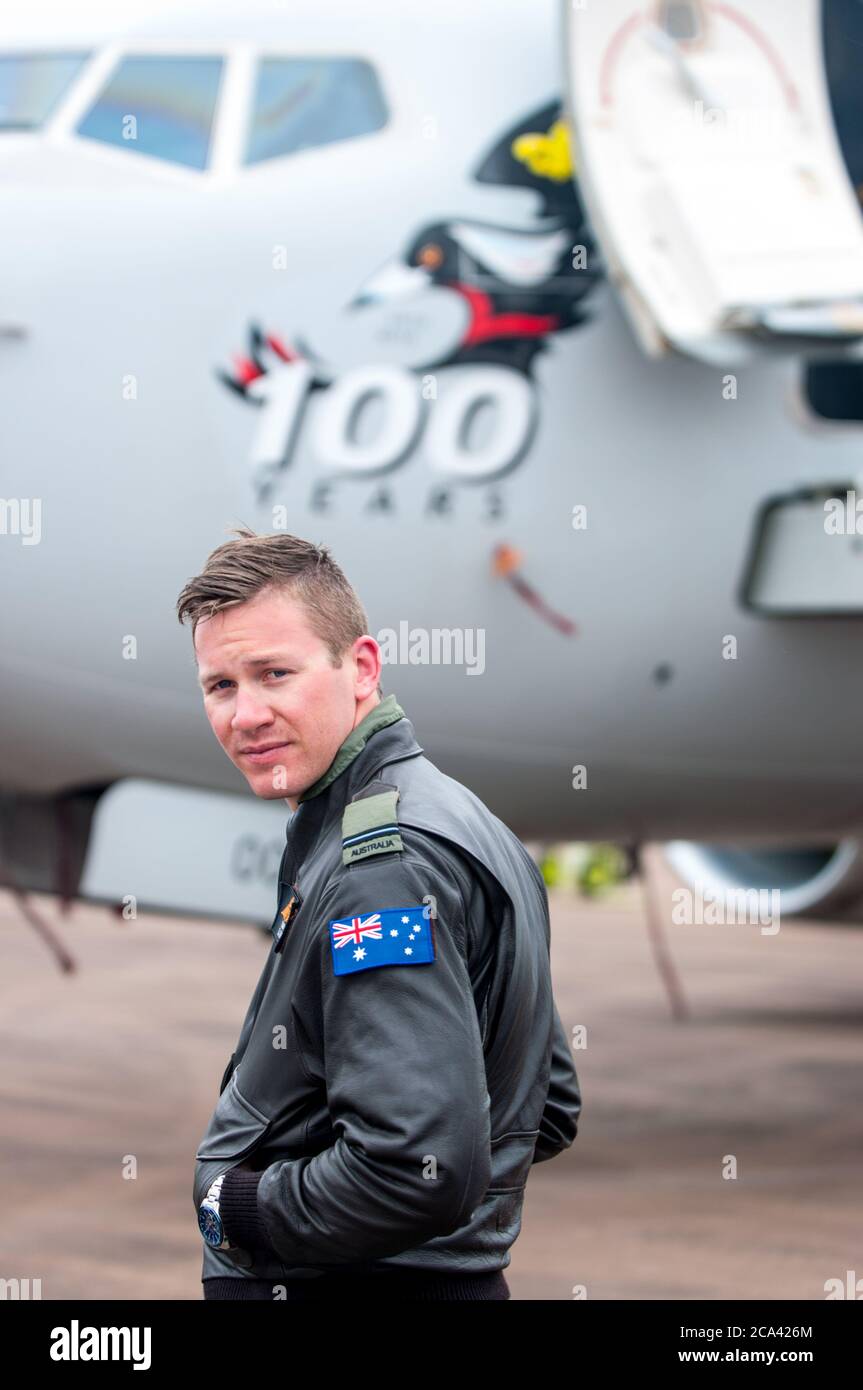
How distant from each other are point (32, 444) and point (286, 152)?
127cm

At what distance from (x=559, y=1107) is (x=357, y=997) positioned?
2.10 ft

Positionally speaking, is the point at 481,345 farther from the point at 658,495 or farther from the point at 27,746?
the point at 27,746

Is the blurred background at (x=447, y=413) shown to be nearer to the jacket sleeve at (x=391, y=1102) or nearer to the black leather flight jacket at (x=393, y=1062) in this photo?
the black leather flight jacket at (x=393, y=1062)

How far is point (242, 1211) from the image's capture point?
6.48ft

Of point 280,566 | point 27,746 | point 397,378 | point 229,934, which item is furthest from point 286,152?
point 229,934

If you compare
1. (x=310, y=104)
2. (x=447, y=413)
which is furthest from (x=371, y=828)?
(x=310, y=104)

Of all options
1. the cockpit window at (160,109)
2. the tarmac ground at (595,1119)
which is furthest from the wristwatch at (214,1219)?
the cockpit window at (160,109)

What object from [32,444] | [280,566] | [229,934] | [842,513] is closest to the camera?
[280,566]

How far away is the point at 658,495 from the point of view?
554cm

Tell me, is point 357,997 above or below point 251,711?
below

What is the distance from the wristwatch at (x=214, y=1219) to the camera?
6.57 ft

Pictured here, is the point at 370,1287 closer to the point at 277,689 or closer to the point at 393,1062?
the point at 393,1062

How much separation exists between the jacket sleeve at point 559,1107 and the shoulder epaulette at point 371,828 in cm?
58

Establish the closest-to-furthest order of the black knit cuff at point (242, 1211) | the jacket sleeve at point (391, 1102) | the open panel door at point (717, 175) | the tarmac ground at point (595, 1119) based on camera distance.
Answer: the jacket sleeve at point (391, 1102), the black knit cuff at point (242, 1211), the open panel door at point (717, 175), the tarmac ground at point (595, 1119)
